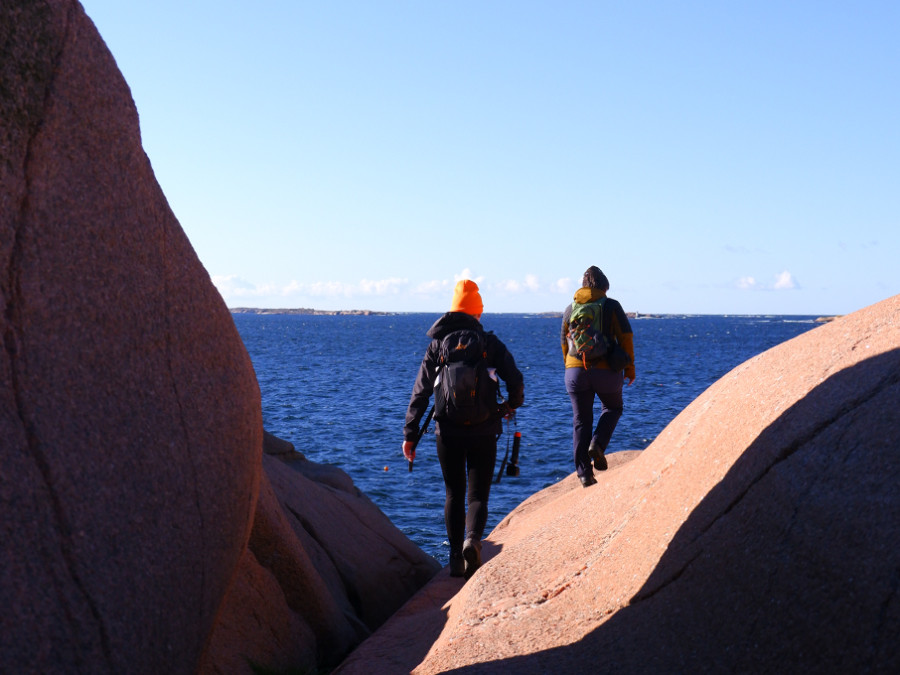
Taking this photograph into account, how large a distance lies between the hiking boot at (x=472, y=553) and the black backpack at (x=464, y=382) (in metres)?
1.11

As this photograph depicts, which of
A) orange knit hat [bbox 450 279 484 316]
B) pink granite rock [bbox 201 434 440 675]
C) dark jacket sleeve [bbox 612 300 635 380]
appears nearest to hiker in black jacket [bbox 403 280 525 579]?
orange knit hat [bbox 450 279 484 316]

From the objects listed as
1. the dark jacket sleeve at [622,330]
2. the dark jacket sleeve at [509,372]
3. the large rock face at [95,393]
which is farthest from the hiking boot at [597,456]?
the large rock face at [95,393]

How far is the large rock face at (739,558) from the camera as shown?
3539 mm

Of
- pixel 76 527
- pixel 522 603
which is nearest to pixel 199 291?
pixel 76 527

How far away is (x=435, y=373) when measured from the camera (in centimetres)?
617

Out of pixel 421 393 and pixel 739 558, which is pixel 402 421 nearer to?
pixel 421 393

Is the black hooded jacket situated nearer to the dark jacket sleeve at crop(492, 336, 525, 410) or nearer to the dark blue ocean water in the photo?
A: the dark jacket sleeve at crop(492, 336, 525, 410)

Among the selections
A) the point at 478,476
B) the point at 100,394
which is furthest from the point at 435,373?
the point at 100,394

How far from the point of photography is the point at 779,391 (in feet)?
16.0

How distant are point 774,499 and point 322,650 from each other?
3.55m

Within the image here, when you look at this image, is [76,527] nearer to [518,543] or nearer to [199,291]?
[199,291]

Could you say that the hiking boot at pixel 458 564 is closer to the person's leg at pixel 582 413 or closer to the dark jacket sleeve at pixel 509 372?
the dark jacket sleeve at pixel 509 372

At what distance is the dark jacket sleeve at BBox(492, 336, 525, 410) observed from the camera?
609cm

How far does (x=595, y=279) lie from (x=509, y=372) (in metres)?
2.00
